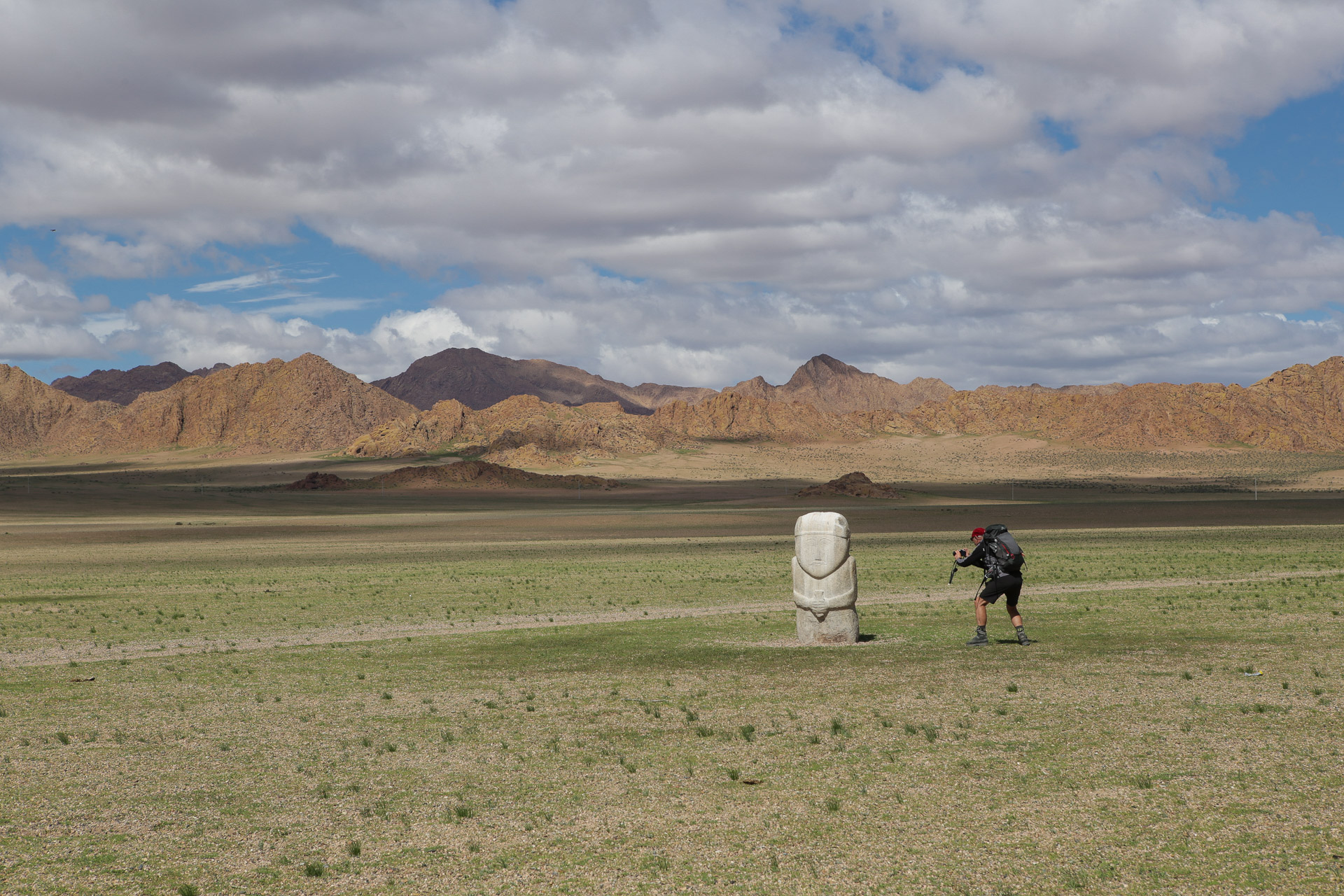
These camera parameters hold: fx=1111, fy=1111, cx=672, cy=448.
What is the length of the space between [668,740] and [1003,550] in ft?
26.8

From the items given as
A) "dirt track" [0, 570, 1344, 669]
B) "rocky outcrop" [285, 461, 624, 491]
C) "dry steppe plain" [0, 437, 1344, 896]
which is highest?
"rocky outcrop" [285, 461, 624, 491]

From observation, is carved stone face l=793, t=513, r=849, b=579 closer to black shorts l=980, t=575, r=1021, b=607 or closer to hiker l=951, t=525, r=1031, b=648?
hiker l=951, t=525, r=1031, b=648

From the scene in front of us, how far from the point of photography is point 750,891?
7.53 meters

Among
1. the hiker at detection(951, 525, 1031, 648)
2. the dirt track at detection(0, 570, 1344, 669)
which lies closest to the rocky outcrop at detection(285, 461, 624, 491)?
the dirt track at detection(0, 570, 1344, 669)

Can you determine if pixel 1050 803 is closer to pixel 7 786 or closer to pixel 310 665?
pixel 7 786

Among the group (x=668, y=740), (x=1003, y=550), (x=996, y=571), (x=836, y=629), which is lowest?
(x=668, y=740)

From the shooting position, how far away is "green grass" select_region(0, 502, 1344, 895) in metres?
7.96

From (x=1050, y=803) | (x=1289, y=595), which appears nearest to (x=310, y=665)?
(x=1050, y=803)

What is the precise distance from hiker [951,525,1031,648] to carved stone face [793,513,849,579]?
1871 millimetres

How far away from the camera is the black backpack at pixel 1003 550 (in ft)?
58.2

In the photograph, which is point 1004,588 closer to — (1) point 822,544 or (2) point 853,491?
(1) point 822,544

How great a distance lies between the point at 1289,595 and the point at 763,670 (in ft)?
50.1

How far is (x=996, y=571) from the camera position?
18.0 m

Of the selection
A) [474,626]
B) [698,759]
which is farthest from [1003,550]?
[474,626]
